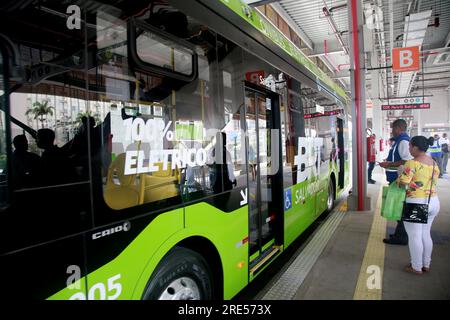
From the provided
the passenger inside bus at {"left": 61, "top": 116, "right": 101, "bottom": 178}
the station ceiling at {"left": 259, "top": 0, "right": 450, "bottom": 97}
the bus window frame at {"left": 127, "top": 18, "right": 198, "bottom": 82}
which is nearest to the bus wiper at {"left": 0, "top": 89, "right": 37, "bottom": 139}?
the passenger inside bus at {"left": 61, "top": 116, "right": 101, "bottom": 178}

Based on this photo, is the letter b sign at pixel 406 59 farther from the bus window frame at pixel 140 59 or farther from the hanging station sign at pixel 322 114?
the bus window frame at pixel 140 59

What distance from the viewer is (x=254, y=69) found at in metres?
3.45

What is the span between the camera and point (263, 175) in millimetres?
3822

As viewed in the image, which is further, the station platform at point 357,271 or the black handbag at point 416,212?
the black handbag at point 416,212

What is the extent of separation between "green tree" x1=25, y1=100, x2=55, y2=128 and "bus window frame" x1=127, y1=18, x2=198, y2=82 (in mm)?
612

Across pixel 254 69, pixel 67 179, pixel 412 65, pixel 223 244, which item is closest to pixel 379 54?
pixel 412 65

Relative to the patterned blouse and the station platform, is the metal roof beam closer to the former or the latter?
the station platform

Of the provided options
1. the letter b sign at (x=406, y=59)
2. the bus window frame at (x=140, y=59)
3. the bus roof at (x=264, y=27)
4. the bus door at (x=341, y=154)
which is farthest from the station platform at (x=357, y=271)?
the letter b sign at (x=406, y=59)

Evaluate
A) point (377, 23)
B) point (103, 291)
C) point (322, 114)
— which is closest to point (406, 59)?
point (377, 23)

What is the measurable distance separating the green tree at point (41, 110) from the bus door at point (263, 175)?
2.05 metres

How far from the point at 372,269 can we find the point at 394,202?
884 millimetres

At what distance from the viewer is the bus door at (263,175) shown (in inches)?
137

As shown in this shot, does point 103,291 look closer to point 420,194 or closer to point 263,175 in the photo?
point 263,175

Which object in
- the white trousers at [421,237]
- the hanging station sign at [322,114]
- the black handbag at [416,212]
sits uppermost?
the hanging station sign at [322,114]
